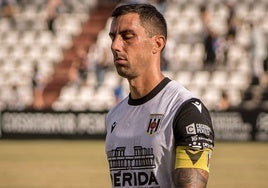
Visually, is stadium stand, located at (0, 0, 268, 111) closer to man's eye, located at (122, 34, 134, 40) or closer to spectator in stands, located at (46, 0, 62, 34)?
spectator in stands, located at (46, 0, 62, 34)

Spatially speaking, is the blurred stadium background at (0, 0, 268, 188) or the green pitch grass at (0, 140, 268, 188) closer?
the green pitch grass at (0, 140, 268, 188)

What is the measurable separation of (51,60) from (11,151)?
835 cm

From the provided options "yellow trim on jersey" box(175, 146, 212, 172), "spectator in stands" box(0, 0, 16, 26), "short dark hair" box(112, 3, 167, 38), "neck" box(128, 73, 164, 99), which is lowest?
"spectator in stands" box(0, 0, 16, 26)

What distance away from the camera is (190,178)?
4.18 meters

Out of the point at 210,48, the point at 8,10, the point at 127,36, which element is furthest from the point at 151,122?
the point at 8,10

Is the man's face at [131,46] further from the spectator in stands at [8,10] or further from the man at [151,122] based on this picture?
the spectator in stands at [8,10]

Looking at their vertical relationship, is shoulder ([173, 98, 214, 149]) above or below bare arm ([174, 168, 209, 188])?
above

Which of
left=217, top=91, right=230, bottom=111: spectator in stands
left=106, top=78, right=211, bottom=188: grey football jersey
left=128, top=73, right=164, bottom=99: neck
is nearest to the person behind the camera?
left=106, top=78, right=211, bottom=188: grey football jersey

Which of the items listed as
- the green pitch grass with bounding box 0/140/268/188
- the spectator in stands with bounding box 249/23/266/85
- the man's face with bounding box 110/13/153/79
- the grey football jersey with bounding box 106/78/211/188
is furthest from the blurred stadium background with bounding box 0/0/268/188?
the man's face with bounding box 110/13/153/79

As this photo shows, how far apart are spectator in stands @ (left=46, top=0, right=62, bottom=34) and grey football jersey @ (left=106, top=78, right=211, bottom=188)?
1046 inches

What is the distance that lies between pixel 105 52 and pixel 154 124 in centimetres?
2397

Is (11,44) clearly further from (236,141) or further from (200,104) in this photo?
(200,104)

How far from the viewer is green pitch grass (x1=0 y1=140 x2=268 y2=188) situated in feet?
53.1

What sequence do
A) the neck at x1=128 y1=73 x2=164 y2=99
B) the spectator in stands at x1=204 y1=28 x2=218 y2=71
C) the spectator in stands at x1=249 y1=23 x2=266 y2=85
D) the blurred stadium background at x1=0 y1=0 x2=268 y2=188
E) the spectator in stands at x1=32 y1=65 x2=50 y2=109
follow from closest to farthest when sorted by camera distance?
the neck at x1=128 y1=73 x2=164 y2=99 → the blurred stadium background at x1=0 y1=0 x2=268 y2=188 → the spectator in stands at x1=249 y1=23 x2=266 y2=85 → the spectator in stands at x1=204 y1=28 x2=218 y2=71 → the spectator in stands at x1=32 y1=65 x2=50 y2=109
